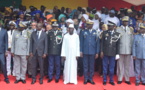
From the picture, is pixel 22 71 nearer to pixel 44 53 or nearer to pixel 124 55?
A: pixel 44 53

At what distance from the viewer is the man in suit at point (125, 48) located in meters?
6.30

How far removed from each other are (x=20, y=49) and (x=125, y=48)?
3462 millimetres

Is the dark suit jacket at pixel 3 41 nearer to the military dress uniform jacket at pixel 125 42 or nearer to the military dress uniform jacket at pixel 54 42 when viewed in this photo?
the military dress uniform jacket at pixel 54 42

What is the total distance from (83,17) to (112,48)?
2.44 m

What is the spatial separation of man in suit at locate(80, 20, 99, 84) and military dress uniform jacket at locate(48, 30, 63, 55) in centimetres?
75

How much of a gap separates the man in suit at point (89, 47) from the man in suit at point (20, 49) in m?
1.86

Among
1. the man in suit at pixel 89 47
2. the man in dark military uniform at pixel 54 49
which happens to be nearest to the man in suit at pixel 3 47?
the man in dark military uniform at pixel 54 49

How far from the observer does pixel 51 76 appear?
6496 mm

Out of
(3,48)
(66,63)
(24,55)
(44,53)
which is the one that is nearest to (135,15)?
(66,63)

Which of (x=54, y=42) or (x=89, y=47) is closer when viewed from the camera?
(x=89, y=47)

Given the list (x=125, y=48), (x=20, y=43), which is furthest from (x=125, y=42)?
(x=20, y=43)

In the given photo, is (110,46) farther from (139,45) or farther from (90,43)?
(139,45)

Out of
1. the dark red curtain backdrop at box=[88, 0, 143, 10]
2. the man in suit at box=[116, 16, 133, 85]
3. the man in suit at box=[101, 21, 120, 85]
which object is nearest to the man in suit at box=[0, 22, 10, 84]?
the man in suit at box=[101, 21, 120, 85]

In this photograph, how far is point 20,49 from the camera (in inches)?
245
